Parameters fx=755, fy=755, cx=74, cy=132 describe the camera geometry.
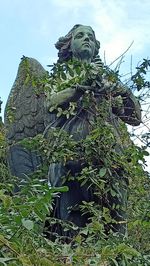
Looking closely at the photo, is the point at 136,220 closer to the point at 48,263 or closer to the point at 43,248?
the point at 43,248

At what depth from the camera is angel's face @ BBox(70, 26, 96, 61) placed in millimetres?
4199

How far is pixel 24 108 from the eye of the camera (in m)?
4.95

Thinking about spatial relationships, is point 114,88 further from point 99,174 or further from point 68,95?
point 99,174

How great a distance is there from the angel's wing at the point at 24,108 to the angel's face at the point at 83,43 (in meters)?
0.49

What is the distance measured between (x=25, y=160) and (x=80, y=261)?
223 cm

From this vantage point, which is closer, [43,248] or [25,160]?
[43,248]

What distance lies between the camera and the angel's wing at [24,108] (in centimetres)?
481

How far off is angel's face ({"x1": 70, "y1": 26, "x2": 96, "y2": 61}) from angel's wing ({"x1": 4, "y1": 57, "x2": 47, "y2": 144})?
1.62 feet

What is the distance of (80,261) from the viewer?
2502mm

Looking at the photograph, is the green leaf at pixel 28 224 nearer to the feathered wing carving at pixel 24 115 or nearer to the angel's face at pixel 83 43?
the angel's face at pixel 83 43

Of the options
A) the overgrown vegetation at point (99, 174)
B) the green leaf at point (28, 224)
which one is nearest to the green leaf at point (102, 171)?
the overgrown vegetation at point (99, 174)

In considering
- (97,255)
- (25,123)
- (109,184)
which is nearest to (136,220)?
(109,184)

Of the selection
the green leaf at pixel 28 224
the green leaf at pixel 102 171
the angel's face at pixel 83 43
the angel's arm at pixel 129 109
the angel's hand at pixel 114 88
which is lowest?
the green leaf at pixel 28 224

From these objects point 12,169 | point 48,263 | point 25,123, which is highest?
point 25,123
